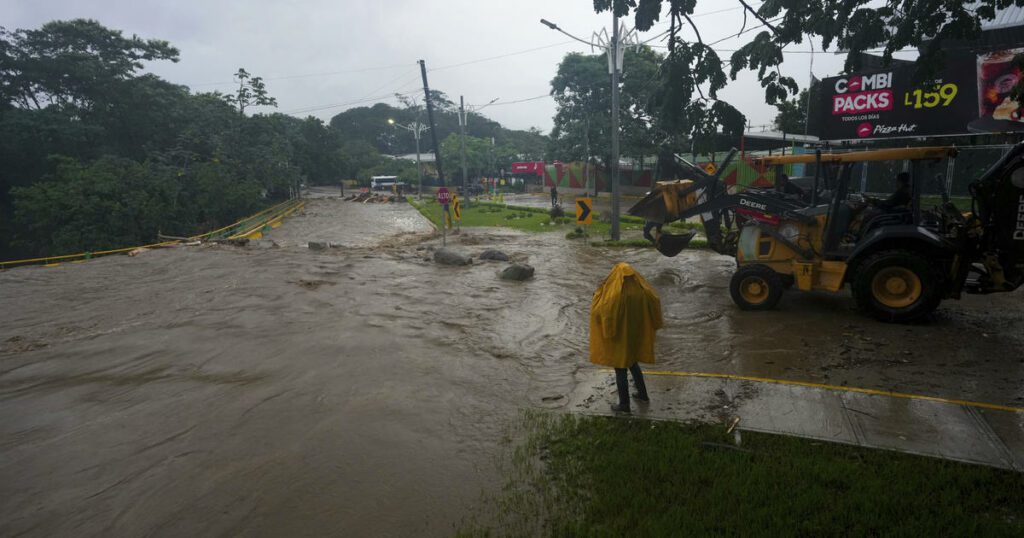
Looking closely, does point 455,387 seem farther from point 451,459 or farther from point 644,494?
point 644,494

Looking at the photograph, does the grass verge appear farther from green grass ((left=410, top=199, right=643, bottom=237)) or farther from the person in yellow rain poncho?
the person in yellow rain poncho

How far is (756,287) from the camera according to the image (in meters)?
9.12

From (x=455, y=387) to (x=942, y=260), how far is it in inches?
279

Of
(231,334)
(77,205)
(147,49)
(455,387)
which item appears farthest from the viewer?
(147,49)

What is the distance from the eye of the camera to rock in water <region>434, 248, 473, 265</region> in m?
15.2

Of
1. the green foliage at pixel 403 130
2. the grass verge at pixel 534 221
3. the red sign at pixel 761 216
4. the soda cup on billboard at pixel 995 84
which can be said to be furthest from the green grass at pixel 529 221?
the green foliage at pixel 403 130

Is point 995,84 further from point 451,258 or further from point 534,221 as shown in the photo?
point 451,258

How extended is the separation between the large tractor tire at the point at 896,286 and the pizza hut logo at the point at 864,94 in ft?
54.8

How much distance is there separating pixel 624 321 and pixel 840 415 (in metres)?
2.15

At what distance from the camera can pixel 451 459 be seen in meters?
4.76

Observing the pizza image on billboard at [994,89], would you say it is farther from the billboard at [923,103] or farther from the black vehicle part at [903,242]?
the black vehicle part at [903,242]

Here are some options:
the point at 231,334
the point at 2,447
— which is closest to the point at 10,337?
the point at 231,334

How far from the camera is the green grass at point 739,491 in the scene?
3.30m

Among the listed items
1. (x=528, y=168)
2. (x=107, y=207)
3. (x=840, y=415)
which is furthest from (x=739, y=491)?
(x=528, y=168)
